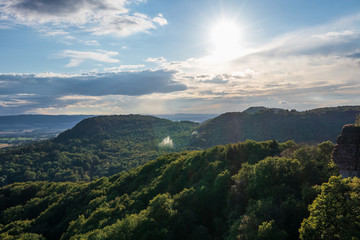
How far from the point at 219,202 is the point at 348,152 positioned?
2189 cm

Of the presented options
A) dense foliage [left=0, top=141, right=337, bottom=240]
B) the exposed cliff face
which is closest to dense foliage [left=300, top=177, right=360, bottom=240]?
dense foliage [left=0, top=141, right=337, bottom=240]

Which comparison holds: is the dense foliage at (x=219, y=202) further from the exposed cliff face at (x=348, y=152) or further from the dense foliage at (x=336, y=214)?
the dense foliage at (x=336, y=214)

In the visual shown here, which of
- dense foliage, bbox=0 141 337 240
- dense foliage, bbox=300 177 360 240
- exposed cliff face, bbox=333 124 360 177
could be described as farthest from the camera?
exposed cliff face, bbox=333 124 360 177

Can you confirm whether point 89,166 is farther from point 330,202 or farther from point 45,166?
point 330,202

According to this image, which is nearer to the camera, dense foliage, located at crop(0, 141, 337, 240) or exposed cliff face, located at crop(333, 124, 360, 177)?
dense foliage, located at crop(0, 141, 337, 240)

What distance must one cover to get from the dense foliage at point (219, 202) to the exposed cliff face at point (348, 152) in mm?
1675

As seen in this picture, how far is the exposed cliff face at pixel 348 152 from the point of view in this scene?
29897 millimetres

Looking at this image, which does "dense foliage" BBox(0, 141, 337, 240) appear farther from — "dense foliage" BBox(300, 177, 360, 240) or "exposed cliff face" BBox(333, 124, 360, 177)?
"dense foliage" BBox(300, 177, 360, 240)

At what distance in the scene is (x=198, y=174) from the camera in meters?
51.8

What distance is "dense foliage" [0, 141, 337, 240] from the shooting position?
26766 millimetres

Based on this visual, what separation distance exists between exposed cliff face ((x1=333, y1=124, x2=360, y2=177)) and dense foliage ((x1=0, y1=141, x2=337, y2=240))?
168cm

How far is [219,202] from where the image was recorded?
38.7 metres

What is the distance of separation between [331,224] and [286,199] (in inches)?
365

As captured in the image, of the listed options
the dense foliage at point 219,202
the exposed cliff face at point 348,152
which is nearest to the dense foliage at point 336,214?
the dense foliage at point 219,202
